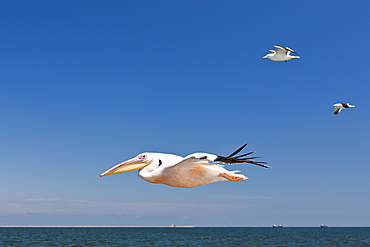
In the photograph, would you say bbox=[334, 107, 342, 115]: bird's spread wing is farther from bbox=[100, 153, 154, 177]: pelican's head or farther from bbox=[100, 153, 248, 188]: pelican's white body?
bbox=[100, 153, 154, 177]: pelican's head

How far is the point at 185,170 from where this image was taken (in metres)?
5.57

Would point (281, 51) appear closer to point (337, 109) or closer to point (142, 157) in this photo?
point (337, 109)

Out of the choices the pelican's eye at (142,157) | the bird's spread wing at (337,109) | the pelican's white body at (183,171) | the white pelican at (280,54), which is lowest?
the pelican's white body at (183,171)

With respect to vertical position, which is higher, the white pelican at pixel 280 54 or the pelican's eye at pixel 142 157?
the white pelican at pixel 280 54

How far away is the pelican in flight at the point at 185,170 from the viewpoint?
→ 5344mm

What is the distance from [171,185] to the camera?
18.8 ft

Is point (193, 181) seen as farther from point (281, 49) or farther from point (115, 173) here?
point (281, 49)

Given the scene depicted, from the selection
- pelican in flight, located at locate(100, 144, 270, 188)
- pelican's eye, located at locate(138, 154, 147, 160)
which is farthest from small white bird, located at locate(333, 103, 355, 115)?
pelican's eye, located at locate(138, 154, 147, 160)

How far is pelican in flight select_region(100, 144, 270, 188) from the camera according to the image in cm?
534

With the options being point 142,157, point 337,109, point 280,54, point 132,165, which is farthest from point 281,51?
point 132,165

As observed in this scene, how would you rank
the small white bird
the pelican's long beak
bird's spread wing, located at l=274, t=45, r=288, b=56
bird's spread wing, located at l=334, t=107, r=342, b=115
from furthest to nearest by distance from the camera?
bird's spread wing, located at l=274, t=45, r=288, b=56, bird's spread wing, located at l=334, t=107, r=342, b=115, the small white bird, the pelican's long beak

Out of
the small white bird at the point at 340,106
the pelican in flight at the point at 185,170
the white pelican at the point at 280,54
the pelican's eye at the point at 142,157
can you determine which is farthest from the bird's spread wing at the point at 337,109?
the pelican's eye at the point at 142,157

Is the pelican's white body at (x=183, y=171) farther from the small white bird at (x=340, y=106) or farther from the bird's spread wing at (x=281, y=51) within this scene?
the bird's spread wing at (x=281, y=51)

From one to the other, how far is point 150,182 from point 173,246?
8485cm
